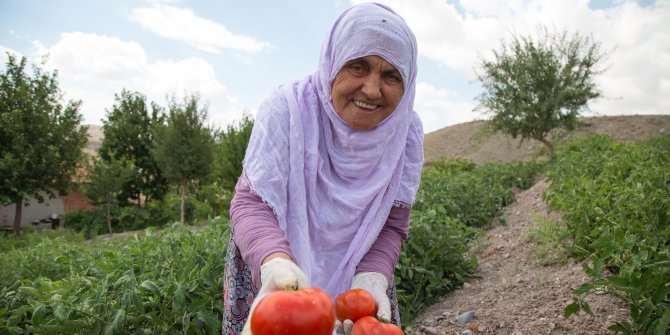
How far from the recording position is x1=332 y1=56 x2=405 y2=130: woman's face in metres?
1.60

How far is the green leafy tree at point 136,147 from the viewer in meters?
22.9

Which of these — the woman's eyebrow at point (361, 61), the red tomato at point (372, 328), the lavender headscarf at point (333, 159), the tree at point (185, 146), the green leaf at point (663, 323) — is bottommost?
the green leaf at point (663, 323)

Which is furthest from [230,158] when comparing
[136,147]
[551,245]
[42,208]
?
[551,245]

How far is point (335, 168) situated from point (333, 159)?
0.04 m

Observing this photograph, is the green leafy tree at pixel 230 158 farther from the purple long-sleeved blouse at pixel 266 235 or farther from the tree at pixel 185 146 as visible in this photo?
the purple long-sleeved blouse at pixel 266 235

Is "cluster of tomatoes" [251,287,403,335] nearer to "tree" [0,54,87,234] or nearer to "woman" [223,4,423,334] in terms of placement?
"woman" [223,4,423,334]

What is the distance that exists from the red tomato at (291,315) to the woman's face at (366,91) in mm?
705

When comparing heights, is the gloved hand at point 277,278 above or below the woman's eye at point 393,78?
below

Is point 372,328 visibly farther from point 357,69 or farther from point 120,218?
point 120,218

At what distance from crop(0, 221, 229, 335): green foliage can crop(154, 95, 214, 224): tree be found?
50.5 feet

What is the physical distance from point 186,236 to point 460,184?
5.01 meters

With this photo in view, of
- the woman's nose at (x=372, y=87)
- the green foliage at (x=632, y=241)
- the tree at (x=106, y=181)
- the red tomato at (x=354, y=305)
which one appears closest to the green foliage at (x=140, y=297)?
the red tomato at (x=354, y=305)

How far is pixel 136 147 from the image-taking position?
2345 cm

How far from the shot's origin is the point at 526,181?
10914 mm
